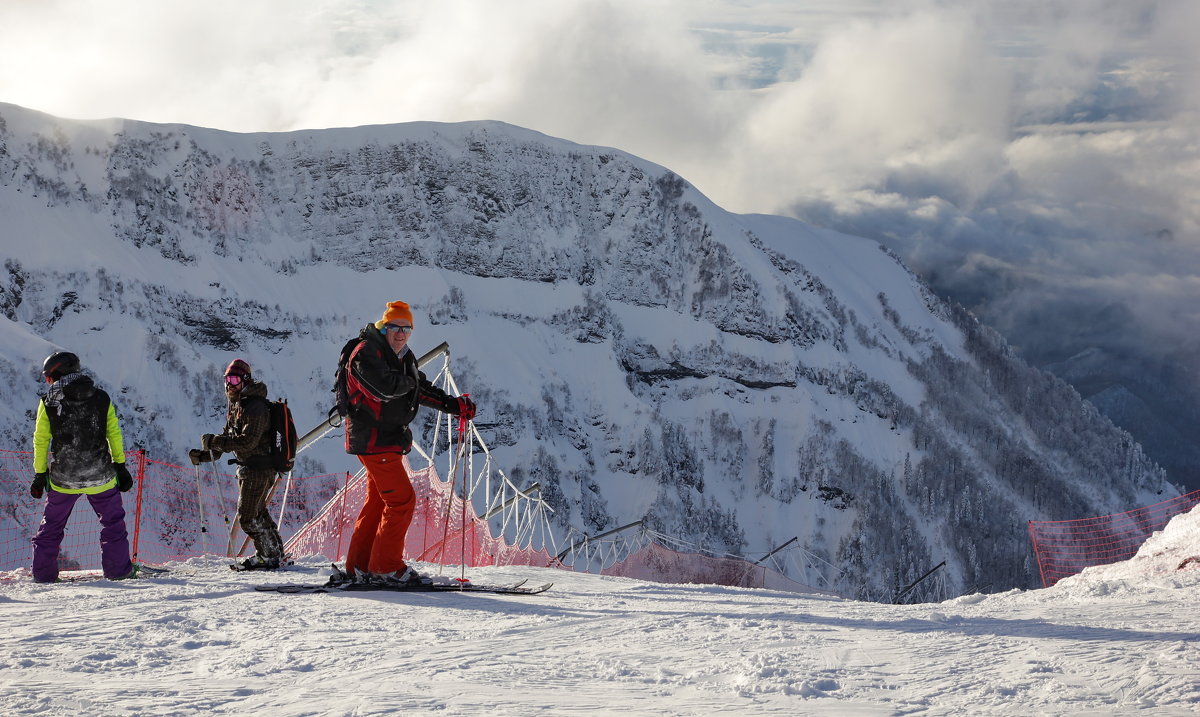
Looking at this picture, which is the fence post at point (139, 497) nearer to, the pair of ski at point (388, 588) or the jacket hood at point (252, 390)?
the jacket hood at point (252, 390)

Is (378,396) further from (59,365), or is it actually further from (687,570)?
(687,570)

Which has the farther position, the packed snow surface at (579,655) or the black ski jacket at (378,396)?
the black ski jacket at (378,396)

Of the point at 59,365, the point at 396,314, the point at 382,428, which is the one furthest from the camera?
the point at 59,365

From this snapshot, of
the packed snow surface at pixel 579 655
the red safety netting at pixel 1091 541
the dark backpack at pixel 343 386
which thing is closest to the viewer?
the packed snow surface at pixel 579 655

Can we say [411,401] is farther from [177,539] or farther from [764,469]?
[764,469]

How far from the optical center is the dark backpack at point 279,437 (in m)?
8.02

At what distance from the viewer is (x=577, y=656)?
14.6ft

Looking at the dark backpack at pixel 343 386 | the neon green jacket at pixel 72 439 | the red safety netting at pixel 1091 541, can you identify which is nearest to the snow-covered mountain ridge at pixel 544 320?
the red safety netting at pixel 1091 541

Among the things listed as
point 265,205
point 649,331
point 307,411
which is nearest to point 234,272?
point 265,205

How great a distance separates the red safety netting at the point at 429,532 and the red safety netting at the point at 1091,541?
22.5 ft

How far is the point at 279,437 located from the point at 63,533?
1752 mm

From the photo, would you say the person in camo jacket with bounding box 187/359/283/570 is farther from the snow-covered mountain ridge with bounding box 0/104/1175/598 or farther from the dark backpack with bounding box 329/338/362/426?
the snow-covered mountain ridge with bounding box 0/104/1175/598

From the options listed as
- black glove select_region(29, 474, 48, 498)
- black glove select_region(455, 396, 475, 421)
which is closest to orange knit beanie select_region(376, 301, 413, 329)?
black glove select_region(455, 396, 475, 421)

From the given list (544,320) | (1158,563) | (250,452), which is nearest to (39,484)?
(250,452)
